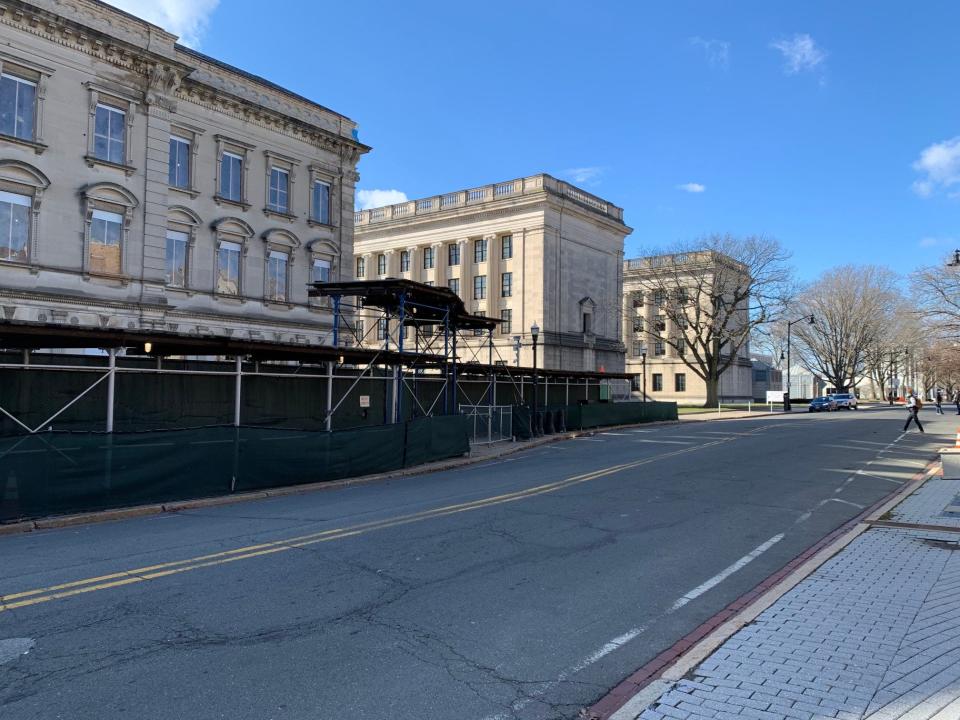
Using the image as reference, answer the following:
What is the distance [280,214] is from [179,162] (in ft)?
16.2

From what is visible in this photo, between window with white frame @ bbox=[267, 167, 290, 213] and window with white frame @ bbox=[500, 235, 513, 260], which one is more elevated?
window with white frame @ bbox=[500, 235, 513, 260]

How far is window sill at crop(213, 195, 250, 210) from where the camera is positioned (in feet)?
96.6

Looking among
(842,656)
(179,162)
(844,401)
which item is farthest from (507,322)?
(842,656)

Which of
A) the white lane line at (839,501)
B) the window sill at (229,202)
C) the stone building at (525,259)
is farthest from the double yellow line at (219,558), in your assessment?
the stone building at (525,259)

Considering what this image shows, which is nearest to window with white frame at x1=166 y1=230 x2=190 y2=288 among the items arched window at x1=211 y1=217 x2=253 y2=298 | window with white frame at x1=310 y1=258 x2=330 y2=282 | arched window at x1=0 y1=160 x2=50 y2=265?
arched window at x1=211 y1=217 x2=253 y2=298

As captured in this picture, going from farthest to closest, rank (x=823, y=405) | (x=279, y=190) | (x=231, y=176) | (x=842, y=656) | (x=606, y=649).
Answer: (x=823, y=405), (x=279, y=190), (x=231, y=176), (x=606, y=649), (x=842, y=656)

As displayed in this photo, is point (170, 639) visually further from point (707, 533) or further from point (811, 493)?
point (811, 493)

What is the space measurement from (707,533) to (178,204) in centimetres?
2555

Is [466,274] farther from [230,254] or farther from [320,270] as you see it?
[230,254]

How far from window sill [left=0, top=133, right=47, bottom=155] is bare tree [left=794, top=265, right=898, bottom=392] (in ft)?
238

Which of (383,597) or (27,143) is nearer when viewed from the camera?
(383,597)

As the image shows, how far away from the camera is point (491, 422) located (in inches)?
1032

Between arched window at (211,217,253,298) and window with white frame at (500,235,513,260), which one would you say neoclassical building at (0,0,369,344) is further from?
window with white frame at (500,235,513,260)


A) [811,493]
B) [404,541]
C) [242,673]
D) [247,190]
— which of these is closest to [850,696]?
[242,673]
